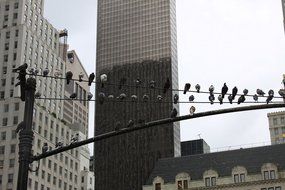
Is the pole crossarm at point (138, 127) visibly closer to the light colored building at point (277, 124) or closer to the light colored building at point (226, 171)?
the light colored building at point (226, 171)

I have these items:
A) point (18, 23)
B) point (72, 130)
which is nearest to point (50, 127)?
point (72, 130)

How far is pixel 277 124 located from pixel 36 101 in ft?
290

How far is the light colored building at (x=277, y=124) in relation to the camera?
184m

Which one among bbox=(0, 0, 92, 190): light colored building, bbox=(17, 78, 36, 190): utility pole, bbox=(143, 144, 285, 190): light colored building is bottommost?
bbox=(17, 78, 36, 190): utility pole

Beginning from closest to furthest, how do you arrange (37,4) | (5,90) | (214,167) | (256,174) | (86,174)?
1. (256,174)
2. (214,167)
3. (5,90)
4. (37,4)
5. (86,174)

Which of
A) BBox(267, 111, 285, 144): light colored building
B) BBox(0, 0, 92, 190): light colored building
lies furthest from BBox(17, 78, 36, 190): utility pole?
BBox(267, 111, 285, 144): light colored building

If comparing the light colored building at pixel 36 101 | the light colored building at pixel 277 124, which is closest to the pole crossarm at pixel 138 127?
the light colored building at pixel 36 101

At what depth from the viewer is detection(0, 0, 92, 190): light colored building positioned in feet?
409

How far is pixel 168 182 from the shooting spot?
8662cm

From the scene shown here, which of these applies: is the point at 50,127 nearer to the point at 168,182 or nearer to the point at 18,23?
the point at 18,23

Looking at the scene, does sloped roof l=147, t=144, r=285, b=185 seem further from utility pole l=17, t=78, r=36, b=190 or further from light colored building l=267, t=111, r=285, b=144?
light colored building l=267, t=111, r=285, b=144

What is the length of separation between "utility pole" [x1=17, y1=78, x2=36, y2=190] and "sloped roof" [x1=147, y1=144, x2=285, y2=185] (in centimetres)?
6578

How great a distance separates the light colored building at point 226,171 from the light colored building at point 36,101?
137ft

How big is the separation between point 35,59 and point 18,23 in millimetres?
9686
